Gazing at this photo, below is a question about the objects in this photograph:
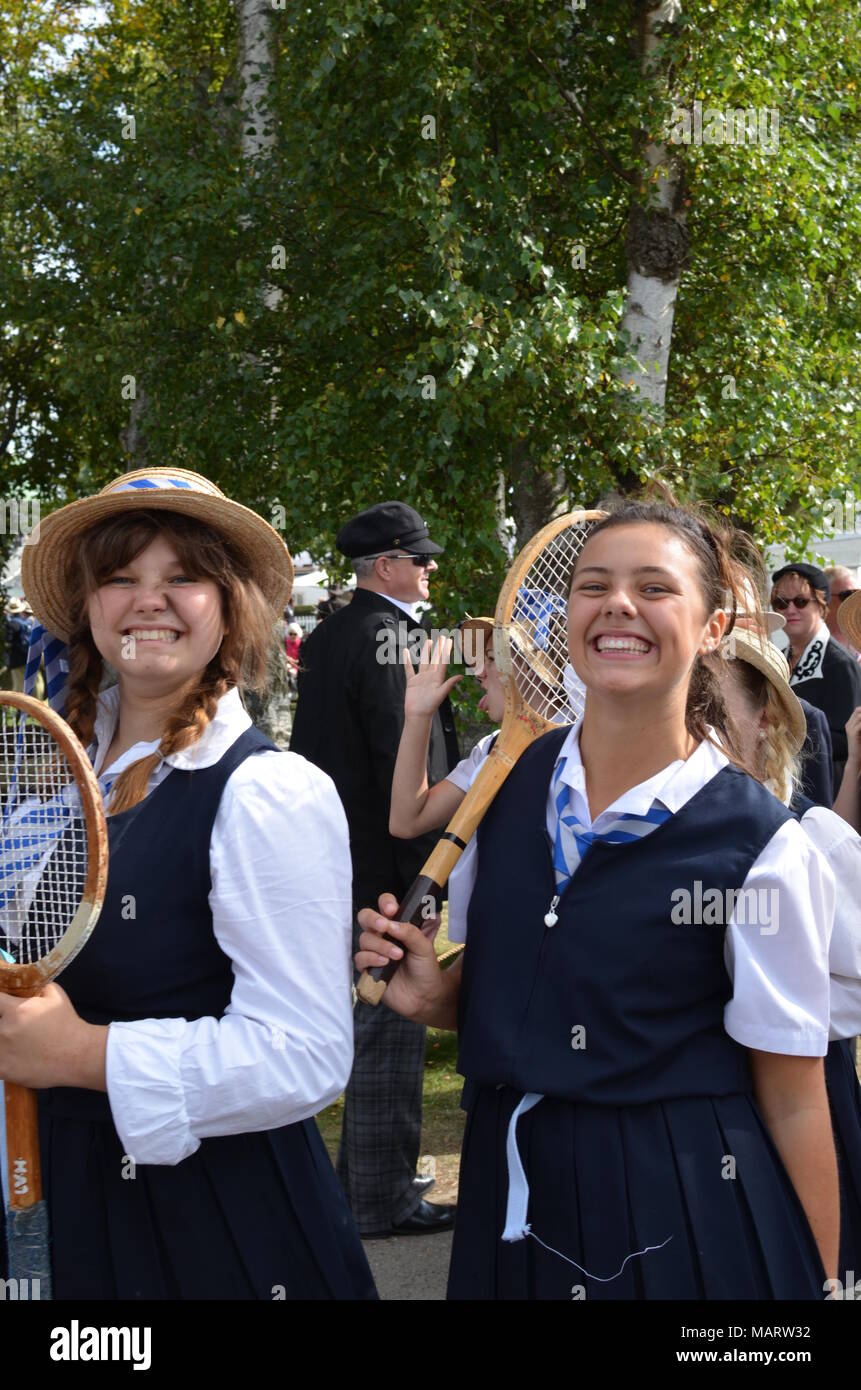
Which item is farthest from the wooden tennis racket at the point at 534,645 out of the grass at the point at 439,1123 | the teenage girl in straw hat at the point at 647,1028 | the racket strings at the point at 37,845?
the grass at the point at 439,1123

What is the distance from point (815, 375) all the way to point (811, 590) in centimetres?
410

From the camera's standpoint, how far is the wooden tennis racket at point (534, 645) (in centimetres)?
269

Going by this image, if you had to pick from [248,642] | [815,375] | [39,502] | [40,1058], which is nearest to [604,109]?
[815,375]

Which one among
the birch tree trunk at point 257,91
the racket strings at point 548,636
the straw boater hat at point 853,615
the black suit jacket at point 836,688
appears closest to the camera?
the racket strings at point 548,636

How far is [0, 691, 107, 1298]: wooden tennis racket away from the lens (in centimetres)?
193

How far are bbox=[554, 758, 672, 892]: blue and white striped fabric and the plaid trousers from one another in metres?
2.58

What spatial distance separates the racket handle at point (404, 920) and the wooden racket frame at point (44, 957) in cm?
55

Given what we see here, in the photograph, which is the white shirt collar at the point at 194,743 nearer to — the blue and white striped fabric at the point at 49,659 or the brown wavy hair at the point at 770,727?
the blue and white striped fabric at the point at 49,659

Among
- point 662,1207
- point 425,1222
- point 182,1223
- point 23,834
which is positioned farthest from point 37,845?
point 425,1222

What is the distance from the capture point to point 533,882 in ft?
7.11

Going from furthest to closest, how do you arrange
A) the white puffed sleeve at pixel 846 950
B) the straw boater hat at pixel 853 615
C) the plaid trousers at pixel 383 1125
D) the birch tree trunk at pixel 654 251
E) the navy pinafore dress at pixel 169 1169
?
the birch tree trunk at pixel 654 251 < the plaid trousers at pixel 383 1125 < the straw boater hat at pixel 853 615 < the white puffed sleeve at pixel 846 950 < the navy pinafore dress at pixel 169 1169

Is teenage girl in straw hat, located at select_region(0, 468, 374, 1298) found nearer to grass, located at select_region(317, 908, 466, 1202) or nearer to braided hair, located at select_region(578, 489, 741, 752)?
braided hair, located at select_region(578, 489, 741, 752)

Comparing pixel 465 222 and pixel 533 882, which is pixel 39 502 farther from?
pixel 533 882

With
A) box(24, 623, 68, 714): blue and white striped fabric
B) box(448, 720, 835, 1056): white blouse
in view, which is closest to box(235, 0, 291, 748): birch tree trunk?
box(24, 623, 68, 714): blue and white striped fabric
